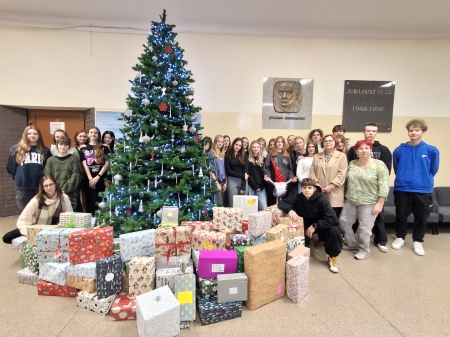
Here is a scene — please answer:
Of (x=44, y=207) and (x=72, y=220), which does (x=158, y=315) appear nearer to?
(x=72, y=220)

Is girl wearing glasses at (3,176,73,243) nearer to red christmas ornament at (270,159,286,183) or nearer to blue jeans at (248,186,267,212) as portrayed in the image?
blue jeans at (248,186,267,212)

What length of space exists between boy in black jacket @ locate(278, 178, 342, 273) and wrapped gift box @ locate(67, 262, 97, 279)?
6.59 feet

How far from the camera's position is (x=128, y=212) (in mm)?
2547

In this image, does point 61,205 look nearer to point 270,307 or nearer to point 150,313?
point 150,313

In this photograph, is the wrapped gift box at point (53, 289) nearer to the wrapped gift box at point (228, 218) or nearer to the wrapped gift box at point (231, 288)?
the wrapped gift box at point (231, 288)

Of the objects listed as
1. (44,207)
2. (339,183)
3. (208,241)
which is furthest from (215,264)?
(44,207)

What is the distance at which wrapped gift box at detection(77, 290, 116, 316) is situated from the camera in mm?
1771

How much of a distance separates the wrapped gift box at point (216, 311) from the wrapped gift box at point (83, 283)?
36.2 inches

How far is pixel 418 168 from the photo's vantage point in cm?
294

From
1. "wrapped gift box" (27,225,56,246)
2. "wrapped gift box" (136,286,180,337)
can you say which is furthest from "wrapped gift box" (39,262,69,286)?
"wrapped gift box" (136,286,180,337)

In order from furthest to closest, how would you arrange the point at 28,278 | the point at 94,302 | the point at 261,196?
the point at 261,196 → the point at 28,278 → the point at 94,302

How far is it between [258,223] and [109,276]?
1.40m

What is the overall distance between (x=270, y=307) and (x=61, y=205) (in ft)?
8.44

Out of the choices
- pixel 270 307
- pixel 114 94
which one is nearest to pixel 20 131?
pixel 114 94
